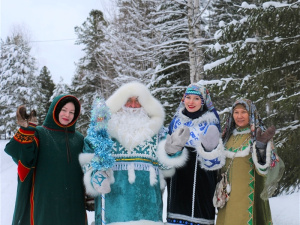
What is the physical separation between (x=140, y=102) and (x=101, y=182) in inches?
37.6

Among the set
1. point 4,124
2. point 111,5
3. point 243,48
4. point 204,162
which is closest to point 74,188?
point 204,162

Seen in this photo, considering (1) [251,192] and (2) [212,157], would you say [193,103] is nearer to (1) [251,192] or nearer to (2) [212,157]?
(2) [212,157]

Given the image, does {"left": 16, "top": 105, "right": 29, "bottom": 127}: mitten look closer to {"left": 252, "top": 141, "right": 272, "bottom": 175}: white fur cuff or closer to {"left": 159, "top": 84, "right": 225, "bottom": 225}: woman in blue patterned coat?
{"left": 159, "top": 84, "right": 225, "bottom": 225}: woman in blue patterned coat

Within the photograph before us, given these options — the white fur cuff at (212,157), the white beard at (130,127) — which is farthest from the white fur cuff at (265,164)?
the white beard at (130,127)

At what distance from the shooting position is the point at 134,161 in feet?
11.0

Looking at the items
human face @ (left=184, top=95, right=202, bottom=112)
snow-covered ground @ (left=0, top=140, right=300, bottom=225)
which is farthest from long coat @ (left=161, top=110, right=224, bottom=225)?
snow-covered ground @ (left=0, top=140, right=300, bottom=225)

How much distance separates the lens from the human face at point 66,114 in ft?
11.5

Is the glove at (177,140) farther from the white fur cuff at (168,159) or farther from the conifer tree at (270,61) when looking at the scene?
the conifer tree at (270,61)

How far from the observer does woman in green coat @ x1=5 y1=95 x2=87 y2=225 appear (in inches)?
127

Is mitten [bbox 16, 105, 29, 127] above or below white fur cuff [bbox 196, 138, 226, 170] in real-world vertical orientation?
above

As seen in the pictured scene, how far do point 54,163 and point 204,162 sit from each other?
1.55 metres

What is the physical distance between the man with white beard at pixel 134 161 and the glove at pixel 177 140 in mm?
185

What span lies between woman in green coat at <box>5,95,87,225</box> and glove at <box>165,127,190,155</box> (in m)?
0.99

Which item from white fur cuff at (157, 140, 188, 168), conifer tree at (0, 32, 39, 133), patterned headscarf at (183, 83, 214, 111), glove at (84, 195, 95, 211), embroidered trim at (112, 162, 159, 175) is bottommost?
glove at (84, 195, 95, 211)
